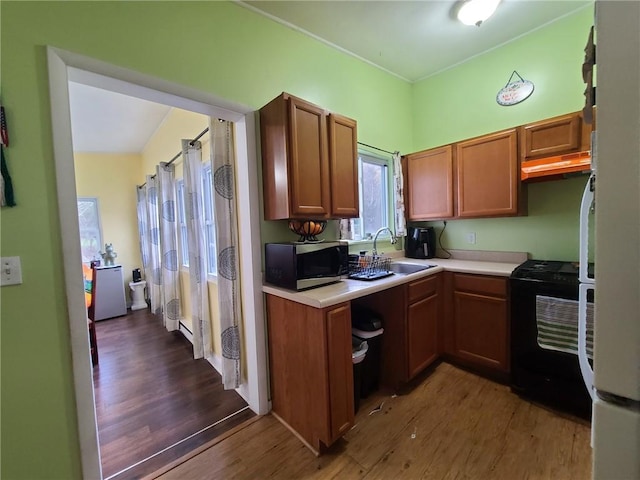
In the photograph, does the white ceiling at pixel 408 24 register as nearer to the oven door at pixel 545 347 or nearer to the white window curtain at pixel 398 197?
the white window curtain at pixel 398 197

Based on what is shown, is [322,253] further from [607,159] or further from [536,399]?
[536,399]

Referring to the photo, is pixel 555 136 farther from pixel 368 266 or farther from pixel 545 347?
pixel 368 266

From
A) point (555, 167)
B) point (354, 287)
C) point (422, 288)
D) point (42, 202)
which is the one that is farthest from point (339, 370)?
point (555, 167)

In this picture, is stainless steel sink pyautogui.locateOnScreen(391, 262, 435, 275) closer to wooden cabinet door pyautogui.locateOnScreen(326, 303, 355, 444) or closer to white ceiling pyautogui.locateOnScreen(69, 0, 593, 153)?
wooden cabinet door pyautogui.locateOnScreen(326, 303, 355, 444)

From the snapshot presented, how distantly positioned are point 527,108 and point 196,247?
10.7 feet

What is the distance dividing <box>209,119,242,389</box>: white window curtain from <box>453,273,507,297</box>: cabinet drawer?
1833mm

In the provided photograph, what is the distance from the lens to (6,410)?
1144 millimetres

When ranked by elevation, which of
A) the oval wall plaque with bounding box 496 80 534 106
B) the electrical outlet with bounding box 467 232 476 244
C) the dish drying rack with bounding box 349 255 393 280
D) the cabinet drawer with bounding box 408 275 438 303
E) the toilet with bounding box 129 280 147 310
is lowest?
the toilet with bounding box 129 280 147 310

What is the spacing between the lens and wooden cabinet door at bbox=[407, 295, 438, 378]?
82.1 inches

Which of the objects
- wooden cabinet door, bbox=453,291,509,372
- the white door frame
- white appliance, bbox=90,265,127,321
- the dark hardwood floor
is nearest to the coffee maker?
wooden cabinet door, bbox=453,291,509,372

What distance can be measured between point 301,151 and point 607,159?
1.53 meters

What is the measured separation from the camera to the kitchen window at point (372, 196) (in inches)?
110

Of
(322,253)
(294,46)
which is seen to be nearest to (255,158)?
(322,253)

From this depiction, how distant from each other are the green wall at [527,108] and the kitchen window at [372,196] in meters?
0.62
